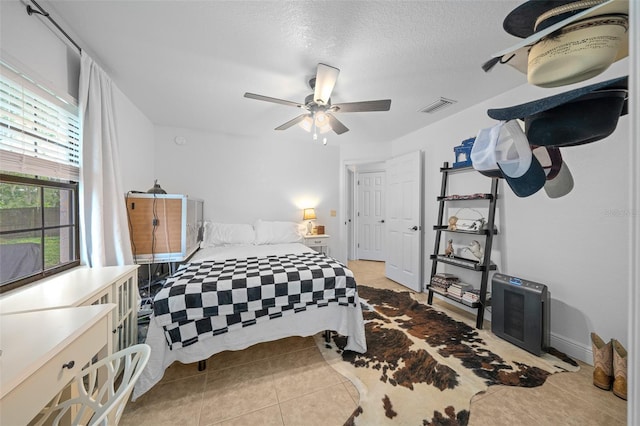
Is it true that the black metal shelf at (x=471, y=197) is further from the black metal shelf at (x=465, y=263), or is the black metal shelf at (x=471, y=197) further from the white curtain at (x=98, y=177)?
the white curtain at (x=98, y=177)

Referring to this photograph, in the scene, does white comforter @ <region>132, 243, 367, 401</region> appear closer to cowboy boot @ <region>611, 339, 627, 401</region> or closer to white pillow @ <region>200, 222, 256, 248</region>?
cowboy boot @ <region>611, 339, 627, 401</region>

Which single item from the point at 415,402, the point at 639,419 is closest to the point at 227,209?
the point at 415,402

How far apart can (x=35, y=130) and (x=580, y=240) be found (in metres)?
3.93

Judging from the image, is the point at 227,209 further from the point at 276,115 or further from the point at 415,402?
the point at 415,402

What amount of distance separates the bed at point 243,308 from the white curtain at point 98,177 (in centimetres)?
58

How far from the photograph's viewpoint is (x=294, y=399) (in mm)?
1532

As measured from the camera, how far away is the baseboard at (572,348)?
1848mm

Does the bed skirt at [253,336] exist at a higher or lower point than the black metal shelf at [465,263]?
lower

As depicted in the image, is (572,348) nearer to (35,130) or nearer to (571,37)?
(571,37)

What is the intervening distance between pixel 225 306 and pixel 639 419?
1.85 meters

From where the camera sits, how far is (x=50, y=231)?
1.61 meters

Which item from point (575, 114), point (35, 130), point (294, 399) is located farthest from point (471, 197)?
point (35, 130)

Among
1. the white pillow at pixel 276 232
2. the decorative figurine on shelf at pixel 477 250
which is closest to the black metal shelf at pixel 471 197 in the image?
the decorative figurine on shelf at pixel 477 250

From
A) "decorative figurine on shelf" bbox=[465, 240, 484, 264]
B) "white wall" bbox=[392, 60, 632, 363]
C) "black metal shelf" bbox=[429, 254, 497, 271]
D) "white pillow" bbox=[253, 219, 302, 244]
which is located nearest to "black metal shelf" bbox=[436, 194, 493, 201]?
"white wall" bbox=[392, 60, 632, 363]
